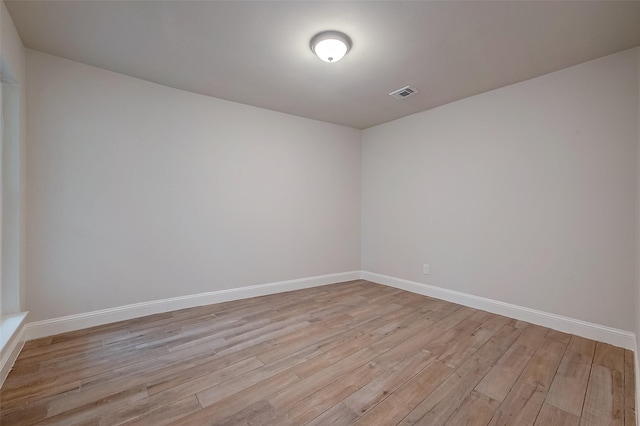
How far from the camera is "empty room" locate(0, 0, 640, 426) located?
69.6 inches

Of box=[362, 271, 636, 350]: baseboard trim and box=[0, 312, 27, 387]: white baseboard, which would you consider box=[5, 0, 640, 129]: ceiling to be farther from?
box=[362, 271, 636, 350]: baseboard trim

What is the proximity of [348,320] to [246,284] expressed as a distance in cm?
146

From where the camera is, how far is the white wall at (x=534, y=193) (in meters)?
2.36

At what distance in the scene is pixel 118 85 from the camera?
2.76 metres

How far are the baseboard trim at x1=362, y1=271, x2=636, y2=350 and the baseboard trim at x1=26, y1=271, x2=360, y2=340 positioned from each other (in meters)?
1.46

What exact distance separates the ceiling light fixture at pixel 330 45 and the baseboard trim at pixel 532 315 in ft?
9.84

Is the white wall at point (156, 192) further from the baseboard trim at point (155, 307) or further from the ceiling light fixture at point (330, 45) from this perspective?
the ceiling light fixture at point (330, 45)

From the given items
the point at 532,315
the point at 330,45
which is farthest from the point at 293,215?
the point at 532,315

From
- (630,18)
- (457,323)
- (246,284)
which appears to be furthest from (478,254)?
(246,284)

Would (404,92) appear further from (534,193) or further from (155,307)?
(155,307)

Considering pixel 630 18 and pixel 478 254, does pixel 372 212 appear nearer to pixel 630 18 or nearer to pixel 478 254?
pixel 478 254

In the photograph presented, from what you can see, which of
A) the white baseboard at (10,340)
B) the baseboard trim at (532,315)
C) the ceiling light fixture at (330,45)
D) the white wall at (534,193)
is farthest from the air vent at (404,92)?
the white baseboard at (10,340)

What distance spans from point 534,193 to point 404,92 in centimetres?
174

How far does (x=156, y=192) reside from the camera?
2965mm
